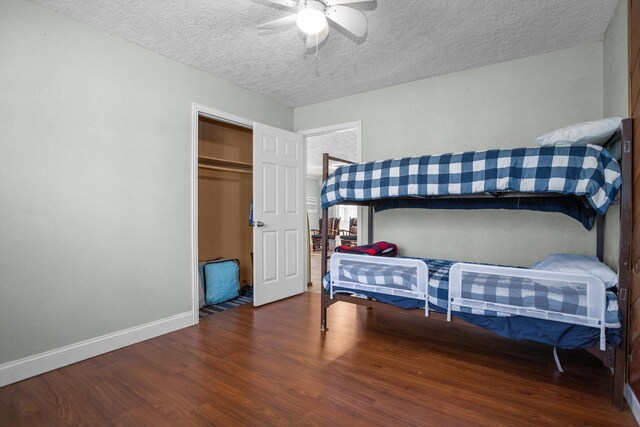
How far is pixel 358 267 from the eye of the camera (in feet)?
8.00

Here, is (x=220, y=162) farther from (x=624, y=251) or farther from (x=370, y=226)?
(x=624, y=251)

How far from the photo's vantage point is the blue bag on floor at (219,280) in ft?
11.7

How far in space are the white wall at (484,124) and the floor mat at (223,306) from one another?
1736 mm

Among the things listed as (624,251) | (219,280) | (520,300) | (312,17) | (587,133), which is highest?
(312,17)

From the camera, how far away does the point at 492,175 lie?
6.49 ft

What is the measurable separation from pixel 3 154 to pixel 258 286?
2.26m

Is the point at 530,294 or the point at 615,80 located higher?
the point at 615,80

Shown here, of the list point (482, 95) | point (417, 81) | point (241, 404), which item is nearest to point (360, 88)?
point (417, 81)

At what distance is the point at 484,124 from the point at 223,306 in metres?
3.22

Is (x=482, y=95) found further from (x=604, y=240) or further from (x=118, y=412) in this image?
(x=118, y=412)

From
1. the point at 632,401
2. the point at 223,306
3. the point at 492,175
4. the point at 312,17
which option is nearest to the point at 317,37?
the point at 312,17

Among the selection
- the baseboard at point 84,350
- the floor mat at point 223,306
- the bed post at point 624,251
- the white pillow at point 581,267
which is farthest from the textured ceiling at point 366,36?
the floor mat at point 223,306

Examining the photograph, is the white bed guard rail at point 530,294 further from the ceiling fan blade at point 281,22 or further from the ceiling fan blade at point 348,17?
the ceiling fan blade at point 281,22

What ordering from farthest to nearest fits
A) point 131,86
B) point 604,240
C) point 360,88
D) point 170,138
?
1. point 360,88
2. point 170,138
3. point 131,86
4. point 604,240
